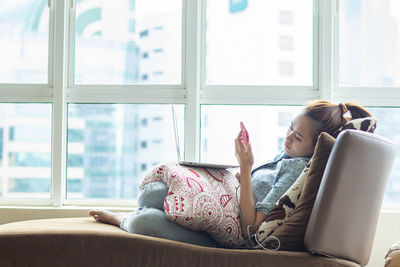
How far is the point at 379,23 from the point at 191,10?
1075 millimetres

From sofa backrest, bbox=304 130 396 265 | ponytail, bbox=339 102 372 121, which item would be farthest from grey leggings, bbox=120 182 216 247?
ponytail, bbox=339 102 372 121

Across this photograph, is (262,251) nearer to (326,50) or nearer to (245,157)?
(245,157)

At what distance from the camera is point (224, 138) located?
273 centimetres

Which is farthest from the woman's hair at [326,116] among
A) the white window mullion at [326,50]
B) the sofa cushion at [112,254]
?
the white window mullion at [326,50]

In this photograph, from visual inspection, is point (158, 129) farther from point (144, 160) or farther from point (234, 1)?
point (234, 1)

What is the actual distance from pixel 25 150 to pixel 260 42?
150 cm

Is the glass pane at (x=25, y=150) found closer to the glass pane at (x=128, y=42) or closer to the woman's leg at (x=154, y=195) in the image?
the glass pane at (x=128, y=42)

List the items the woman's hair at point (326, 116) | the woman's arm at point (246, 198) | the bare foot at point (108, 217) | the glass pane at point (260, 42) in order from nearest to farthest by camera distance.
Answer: the woman's arm at point (246, 198), the woman's hair at point (326, 116), the bare foot at point (108, 217), the glass pane at point (260, 42)

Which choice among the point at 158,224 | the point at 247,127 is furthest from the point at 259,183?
the point at 247,127

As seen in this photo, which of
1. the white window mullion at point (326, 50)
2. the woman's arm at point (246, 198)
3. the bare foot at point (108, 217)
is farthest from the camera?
the white window mullion at point (326, 50)

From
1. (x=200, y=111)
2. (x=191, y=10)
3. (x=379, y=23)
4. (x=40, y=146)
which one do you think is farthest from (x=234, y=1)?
(x=40, y=146)

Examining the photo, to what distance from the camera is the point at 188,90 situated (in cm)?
267

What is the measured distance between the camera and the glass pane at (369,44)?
8.91 ft

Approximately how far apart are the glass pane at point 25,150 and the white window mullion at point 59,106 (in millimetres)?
111
